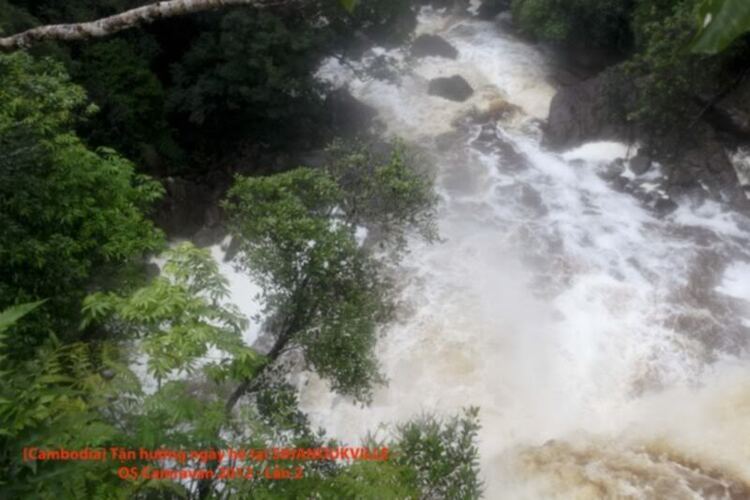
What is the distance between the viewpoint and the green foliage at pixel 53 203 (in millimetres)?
6203

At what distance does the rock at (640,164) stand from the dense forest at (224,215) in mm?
125

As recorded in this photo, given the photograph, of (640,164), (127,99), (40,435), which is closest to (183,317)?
(40,435)

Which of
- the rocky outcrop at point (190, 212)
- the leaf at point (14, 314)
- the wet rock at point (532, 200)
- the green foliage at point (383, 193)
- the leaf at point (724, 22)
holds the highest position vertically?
the leaf at point (724, 22)

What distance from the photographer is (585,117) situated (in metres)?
16.1

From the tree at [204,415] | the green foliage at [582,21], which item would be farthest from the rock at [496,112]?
the tree at [204,415]

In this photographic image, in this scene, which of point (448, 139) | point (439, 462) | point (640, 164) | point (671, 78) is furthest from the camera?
point (448, 139)

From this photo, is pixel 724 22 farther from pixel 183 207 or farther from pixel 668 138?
pixel 668 138

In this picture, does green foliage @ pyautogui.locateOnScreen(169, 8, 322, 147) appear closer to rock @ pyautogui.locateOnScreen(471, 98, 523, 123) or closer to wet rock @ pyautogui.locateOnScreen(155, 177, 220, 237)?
wet rock @ pyautogui.locateOnScreen(155, 177, 220, 237)

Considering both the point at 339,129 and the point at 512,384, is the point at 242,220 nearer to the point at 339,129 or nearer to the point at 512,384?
the point at 512,384

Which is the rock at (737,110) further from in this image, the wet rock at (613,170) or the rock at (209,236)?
the rock at (209,236)

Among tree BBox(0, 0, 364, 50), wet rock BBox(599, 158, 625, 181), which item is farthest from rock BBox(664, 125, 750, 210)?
tree BBox(0, 0, 364, 50)

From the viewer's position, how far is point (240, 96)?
47.8ft

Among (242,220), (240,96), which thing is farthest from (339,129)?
(242,220)

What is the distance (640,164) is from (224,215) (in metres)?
11.3
